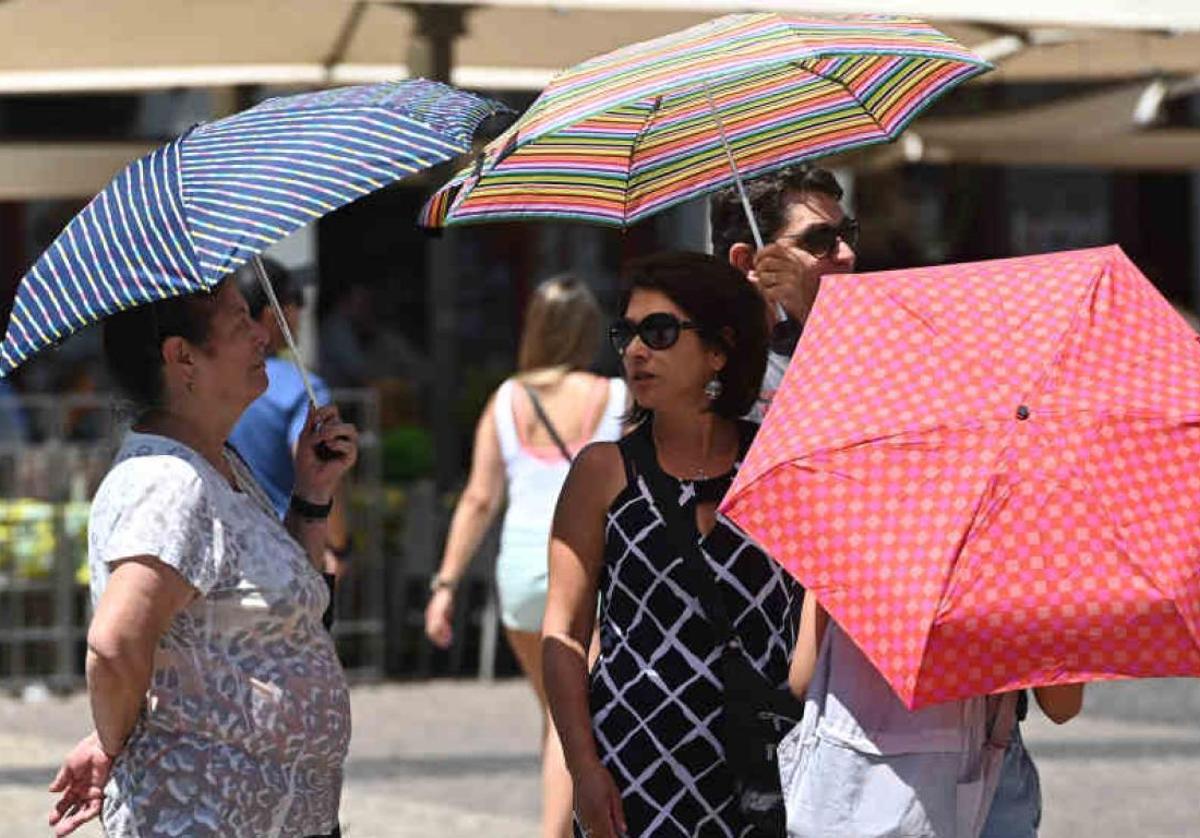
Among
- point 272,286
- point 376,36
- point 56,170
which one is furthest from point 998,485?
point 56,170

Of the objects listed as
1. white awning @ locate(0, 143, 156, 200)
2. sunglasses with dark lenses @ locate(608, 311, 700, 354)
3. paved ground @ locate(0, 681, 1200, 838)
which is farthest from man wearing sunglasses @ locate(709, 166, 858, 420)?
white awning @ locate(0, 143, 156, 200)

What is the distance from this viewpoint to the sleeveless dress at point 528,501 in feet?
22.9

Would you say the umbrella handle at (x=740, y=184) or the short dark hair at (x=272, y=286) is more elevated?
the umbrella handle at (x=740, y=184)

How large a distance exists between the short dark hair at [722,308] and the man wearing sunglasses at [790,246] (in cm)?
22

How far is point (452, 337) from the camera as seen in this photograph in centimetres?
1198

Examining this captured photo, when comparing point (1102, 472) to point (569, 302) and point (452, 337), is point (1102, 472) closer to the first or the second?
point (569, 302)

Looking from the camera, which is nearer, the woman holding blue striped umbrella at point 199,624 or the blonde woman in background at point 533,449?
the woman holding blue striped umbrella at point 199,624

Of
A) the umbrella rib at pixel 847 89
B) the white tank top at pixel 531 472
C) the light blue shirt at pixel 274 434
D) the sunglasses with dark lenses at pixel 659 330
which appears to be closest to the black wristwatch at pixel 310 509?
the sunglasses with dark lenses at pixel 659 330

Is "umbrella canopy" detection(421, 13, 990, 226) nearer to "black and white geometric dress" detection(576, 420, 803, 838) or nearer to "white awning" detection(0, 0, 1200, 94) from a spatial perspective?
"black and white geometric dress" detection(576, 420, 803, 838)

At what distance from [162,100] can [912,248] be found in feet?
17.5

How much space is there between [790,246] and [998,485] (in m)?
1.21

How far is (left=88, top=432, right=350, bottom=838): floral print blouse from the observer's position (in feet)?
12.9

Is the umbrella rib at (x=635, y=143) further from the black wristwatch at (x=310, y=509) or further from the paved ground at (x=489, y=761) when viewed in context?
the paved ground at (x=489, y=761)

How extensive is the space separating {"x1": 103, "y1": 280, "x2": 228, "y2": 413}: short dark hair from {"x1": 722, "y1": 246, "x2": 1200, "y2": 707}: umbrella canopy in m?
0.99
